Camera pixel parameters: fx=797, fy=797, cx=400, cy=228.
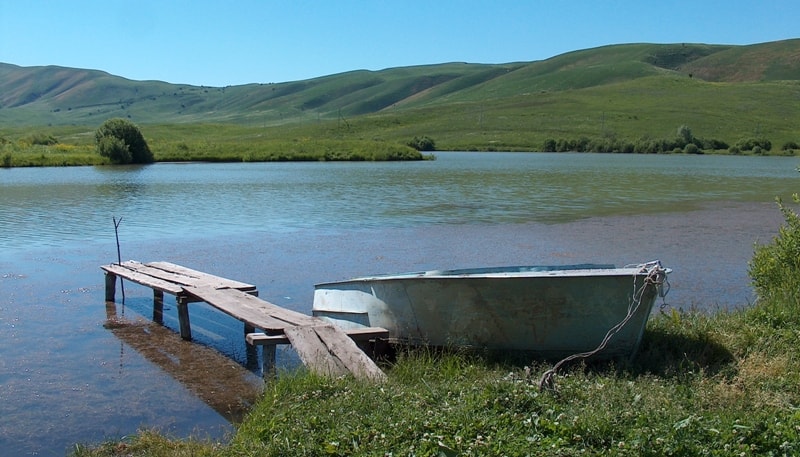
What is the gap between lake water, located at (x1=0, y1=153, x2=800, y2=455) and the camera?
8.70 m

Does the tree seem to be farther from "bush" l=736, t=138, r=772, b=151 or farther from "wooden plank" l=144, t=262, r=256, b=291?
"bush" l=736, t=138, r=772, b=151

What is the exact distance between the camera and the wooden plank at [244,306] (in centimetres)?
948

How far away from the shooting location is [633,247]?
19.0 m

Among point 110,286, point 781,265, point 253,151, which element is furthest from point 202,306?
point 253,151

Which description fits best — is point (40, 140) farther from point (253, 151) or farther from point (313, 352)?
point (313, 352)

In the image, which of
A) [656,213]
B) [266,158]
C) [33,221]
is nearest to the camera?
[33,221]

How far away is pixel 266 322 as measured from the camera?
9531 mm

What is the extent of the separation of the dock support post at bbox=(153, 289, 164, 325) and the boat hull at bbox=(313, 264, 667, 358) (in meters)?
5.14

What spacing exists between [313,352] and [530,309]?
7.70 feet

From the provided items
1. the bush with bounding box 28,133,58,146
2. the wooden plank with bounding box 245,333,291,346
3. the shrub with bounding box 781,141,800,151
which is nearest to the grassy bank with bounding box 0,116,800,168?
the bush with bounding box 28,133,58,146

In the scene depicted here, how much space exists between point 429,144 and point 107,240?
8576 centimetres

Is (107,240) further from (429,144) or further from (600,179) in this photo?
(429,144)

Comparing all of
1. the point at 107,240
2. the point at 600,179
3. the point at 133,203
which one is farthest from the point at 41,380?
the point at 600,179

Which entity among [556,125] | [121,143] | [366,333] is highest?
[556,125]
